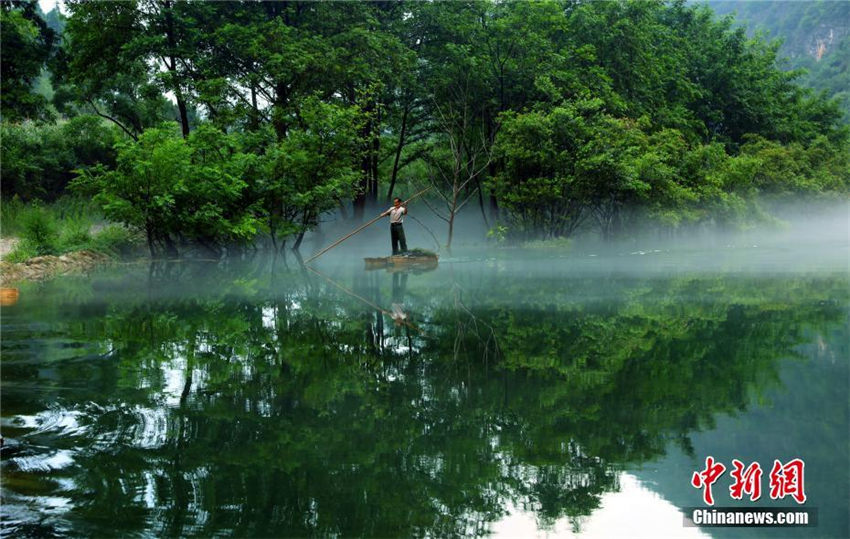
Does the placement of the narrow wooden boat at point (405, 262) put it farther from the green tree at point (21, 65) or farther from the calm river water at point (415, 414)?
the green tree at point (21, 65)

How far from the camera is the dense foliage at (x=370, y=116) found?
21922mm

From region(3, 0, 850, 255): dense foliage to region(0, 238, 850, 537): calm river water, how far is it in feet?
32.7

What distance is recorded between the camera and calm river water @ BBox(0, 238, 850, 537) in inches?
169

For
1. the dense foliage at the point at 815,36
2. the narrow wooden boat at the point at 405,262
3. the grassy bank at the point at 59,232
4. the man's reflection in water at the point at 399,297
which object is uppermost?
the dense foliage at the point at 815,36

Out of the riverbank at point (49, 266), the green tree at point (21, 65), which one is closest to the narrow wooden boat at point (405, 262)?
the riverbank at point (49, 266)

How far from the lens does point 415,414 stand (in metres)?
6.00

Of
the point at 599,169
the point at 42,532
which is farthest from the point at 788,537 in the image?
the point at 599,169

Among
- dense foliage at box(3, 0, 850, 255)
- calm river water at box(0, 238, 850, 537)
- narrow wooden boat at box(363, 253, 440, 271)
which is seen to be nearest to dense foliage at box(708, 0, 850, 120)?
dense foliage at box(3, 0, 850, 255)

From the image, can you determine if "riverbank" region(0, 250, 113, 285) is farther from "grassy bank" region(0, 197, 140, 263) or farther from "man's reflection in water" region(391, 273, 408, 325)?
"man's reflection in water" region(391, 273, 408, 325)

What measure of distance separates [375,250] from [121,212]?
11.6 m

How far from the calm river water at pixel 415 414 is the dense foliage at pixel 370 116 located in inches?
393

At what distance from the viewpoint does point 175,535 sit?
13.0 feet

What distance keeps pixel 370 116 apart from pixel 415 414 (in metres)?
20.4

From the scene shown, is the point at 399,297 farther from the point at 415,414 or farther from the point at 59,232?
the point at 59,232
